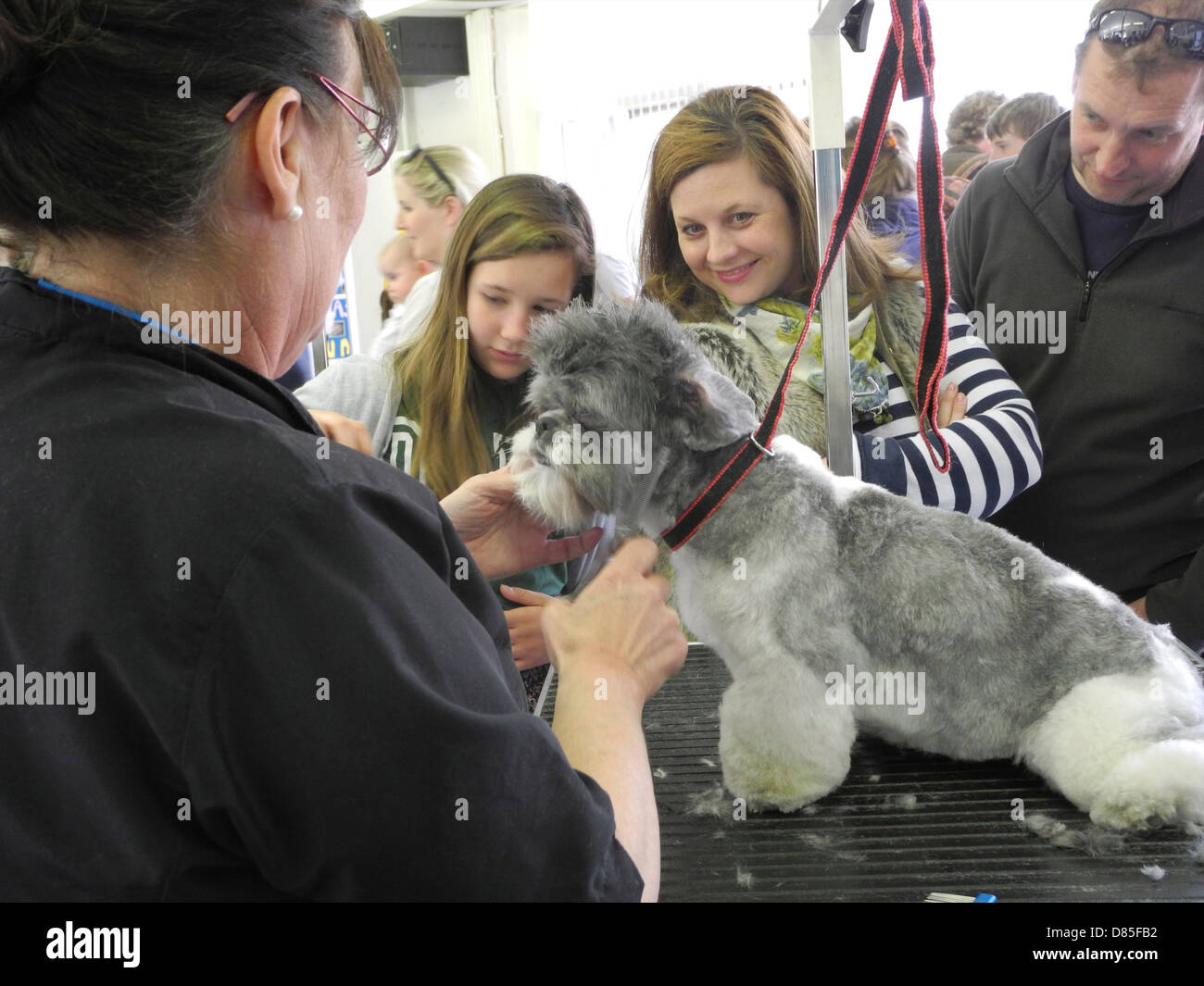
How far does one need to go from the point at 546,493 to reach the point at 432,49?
5.26 metres

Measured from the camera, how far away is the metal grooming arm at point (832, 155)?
4.62 feet

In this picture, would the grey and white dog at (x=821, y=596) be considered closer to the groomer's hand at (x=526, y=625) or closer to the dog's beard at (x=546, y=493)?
the dog's beard at (x=546, y=493)

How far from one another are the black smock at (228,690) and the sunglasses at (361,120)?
0.20m

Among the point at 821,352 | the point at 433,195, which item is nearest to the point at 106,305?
the point at 821,352

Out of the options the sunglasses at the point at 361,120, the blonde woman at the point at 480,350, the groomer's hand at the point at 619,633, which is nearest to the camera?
the sunglasses at the point at 361,120

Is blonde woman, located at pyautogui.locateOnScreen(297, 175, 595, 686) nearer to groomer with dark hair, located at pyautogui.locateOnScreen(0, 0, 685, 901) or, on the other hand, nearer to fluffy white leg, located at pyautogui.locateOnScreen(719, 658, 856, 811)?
fluffy white leg, located at pyautogui.locateOnScreen(719, 658, 856, 811)

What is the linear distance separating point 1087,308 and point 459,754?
1682 mm

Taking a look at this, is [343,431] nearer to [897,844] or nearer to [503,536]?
[503,536]

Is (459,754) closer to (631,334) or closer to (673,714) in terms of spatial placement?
(631,334)

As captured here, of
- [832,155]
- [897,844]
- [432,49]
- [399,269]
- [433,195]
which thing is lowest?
[897,844]

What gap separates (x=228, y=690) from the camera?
57 cm

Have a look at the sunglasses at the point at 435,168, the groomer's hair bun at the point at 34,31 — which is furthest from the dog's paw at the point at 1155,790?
the sunglasses at the point at 435,168

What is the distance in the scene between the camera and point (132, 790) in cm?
59
